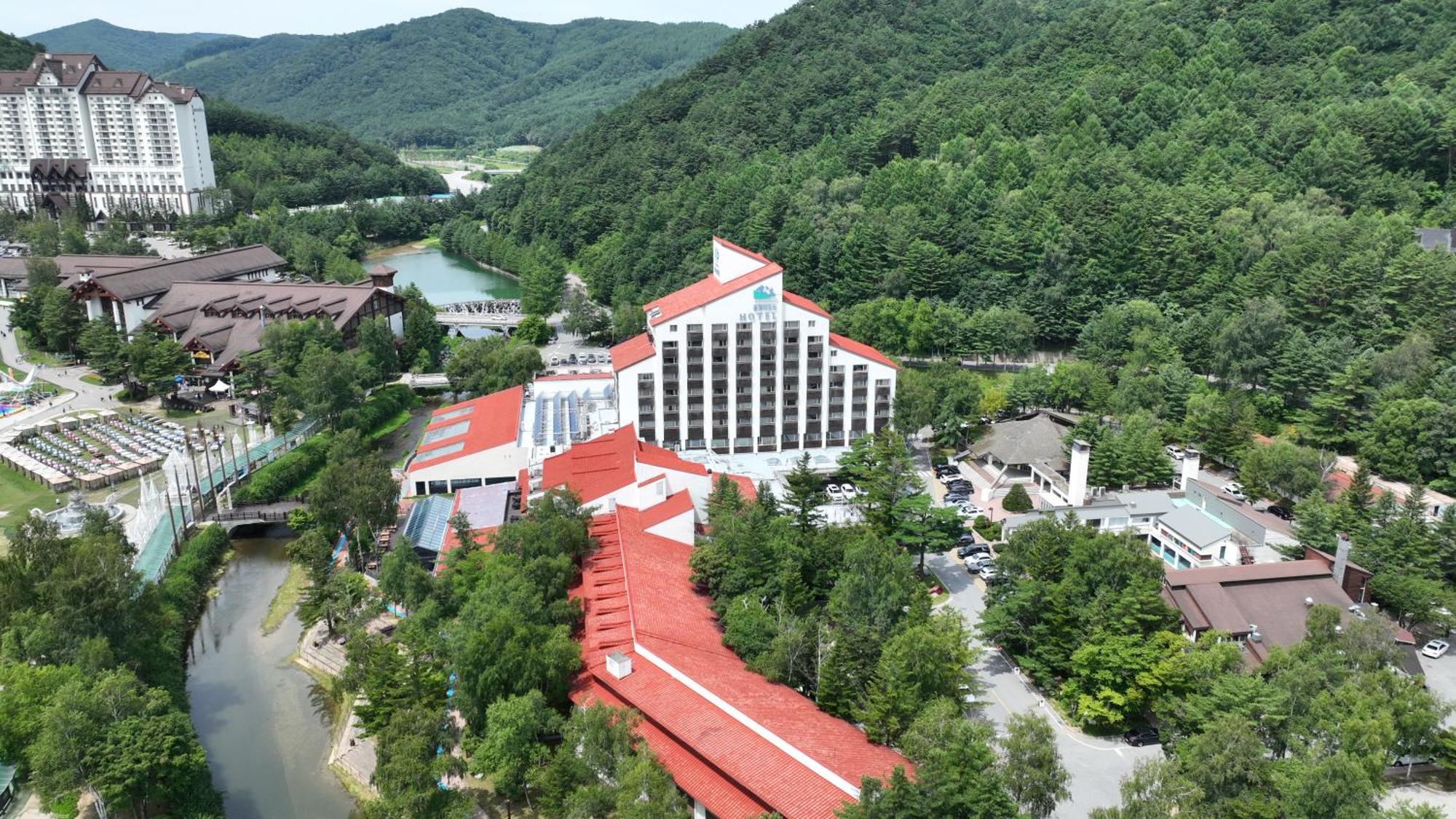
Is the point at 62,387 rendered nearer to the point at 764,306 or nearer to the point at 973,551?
the point at 764,306

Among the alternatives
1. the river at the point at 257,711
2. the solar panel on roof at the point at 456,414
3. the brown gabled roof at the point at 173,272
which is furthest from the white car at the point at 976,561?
the brown gabled roof at the point at 173,272

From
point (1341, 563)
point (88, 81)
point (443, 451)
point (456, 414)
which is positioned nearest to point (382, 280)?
point (456, 414)

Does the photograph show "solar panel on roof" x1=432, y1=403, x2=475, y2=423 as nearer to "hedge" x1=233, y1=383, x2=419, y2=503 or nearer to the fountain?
"hedge" x1=233, y1=383, x2=419, y2=503

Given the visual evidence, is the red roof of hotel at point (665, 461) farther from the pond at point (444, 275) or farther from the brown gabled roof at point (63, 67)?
the brown gabled roof at point (63, 67)

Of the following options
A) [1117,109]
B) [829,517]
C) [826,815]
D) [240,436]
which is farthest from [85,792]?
[1117,109]

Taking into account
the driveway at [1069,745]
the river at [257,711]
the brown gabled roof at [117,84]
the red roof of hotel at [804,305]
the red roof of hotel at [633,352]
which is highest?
the brown gabled roof at [117,84]

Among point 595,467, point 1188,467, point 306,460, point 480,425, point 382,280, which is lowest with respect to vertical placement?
point 306,460
